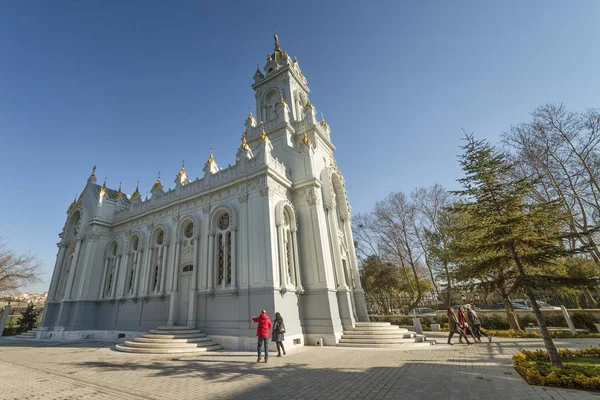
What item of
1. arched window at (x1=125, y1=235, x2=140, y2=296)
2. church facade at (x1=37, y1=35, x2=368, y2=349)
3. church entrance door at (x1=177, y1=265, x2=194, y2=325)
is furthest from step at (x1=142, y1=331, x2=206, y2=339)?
arched window at (x1=125, y1=235, x2=140, y2=296)

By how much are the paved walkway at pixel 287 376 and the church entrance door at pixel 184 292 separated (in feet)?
12.8

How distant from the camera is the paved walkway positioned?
18.9ft

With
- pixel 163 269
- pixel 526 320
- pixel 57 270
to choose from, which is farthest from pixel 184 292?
pixel 526 320

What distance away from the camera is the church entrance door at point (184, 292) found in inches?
595

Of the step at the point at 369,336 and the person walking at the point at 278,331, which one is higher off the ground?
the person walking at the point at 278,331

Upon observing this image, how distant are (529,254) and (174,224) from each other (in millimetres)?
18089

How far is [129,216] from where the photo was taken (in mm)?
Answer: 20453

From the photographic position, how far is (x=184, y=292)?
51.4 ft

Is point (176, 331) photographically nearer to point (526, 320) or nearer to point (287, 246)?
point (287, 246)

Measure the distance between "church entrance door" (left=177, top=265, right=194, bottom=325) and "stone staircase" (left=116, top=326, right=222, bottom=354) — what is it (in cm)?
140

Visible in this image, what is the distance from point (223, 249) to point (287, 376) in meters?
8.92

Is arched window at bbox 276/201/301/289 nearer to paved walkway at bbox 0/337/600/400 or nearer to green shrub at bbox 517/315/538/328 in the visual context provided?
paved walkway at bbox 0/337/600/400

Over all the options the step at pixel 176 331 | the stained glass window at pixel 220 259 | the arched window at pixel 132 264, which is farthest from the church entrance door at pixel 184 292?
the arched window at pixel 132 264

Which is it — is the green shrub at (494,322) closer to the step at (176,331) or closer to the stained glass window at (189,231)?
the step at (176,331)
